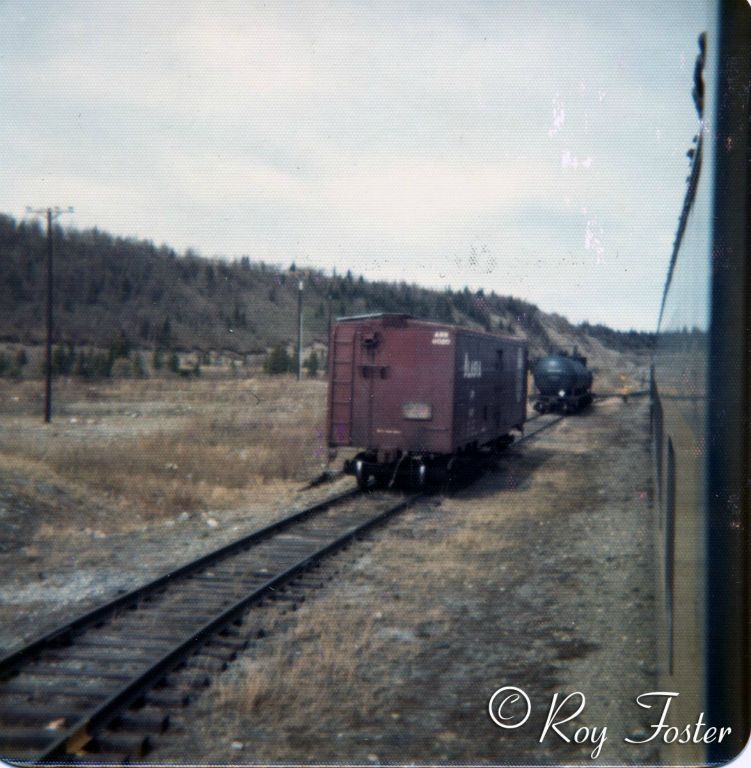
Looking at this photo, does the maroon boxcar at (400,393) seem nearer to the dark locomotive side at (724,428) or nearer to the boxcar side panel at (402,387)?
the boxcar side panel at (402,387)

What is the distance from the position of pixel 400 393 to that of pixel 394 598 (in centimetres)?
657

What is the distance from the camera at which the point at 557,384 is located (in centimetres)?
3466

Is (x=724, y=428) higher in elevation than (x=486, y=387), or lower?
higher

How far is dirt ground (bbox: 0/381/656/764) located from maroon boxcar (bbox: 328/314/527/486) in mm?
1074

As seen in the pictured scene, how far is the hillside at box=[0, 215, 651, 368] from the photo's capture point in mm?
68062

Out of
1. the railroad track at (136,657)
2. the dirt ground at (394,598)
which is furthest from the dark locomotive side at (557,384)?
the railroad track at (136,657)

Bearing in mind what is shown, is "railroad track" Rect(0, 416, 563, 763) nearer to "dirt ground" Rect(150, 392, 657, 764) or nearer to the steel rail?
the steel rail

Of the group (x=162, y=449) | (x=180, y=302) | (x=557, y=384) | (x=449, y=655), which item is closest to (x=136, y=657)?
(x=449, y=655)

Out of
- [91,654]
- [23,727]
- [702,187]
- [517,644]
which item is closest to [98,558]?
[91,654]

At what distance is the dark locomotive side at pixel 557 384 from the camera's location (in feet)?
113

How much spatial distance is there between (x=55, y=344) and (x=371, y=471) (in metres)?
62.0

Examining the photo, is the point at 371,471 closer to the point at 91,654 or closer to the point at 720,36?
the point at 91,654

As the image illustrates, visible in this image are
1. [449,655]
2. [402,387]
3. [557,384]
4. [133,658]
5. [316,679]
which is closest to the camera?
[316,679]

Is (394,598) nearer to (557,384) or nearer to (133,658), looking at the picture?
(133,658)
